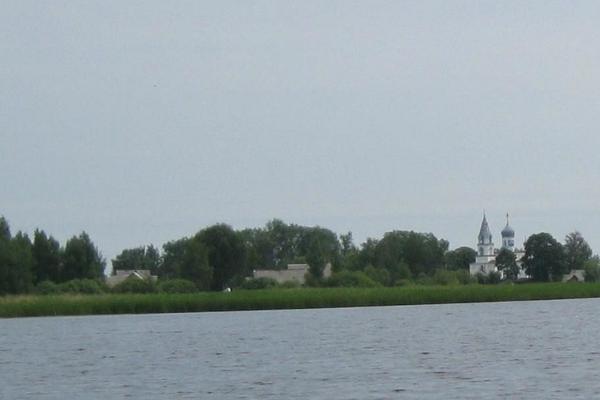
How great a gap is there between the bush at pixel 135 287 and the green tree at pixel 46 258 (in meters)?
11.8

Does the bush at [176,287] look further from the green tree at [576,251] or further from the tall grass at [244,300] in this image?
the green tree at [576,251]

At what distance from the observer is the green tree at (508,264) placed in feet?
455

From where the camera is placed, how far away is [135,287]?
72.9 metres

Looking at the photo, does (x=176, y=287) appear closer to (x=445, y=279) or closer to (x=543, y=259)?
(x=445, y=279)

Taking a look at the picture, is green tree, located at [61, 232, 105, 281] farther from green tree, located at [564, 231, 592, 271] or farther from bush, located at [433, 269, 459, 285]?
green tree, located at [564, 231, 592, 271]

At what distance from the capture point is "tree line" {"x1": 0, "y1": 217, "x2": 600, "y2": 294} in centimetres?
8006

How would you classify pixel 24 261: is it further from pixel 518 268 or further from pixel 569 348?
pixel 518 268

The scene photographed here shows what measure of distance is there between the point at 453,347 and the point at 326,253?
107 meters

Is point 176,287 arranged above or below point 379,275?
below

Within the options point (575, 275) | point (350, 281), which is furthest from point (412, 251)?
point (350, 281)

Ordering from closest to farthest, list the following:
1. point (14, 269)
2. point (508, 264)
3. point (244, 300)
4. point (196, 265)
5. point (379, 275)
→ point (244, 300) < point (14, 269) < point (379, 275) < point (196, 265) < point (508, 264)

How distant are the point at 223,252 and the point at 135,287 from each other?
22.9 meters

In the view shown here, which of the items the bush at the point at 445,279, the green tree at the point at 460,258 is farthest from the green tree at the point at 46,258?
the green tree at the point at 460,258

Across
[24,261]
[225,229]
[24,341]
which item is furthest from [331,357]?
[225,229]
